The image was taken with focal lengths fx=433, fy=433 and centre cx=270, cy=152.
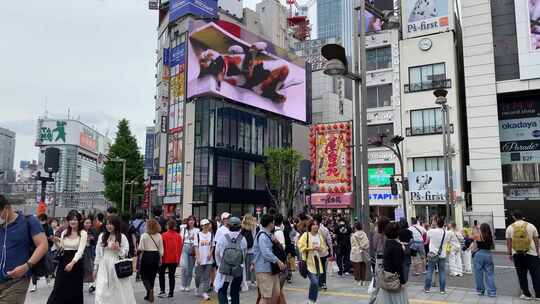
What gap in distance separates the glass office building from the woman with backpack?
35.1 m

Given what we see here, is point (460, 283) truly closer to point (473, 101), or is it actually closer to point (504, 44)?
point (473, 101)

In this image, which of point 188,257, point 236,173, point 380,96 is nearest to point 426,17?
point 380,96

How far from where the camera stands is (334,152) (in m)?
39.0

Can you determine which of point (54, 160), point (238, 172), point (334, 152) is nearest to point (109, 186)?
point (238, 172)

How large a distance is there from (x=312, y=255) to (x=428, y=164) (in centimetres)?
2758

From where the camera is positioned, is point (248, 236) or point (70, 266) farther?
point (248, 236)

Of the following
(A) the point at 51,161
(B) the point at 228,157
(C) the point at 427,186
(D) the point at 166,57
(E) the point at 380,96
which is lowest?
(C) the point at 427,186

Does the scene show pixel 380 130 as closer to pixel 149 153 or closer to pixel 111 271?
pixel 111 271

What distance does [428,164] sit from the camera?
34.2 metres

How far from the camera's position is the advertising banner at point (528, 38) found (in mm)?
31359

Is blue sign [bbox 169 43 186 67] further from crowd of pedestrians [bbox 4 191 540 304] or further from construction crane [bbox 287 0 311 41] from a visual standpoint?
crowd of pedestrians [bbox 4 191 540 304]

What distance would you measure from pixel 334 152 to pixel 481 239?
28809 millimetres

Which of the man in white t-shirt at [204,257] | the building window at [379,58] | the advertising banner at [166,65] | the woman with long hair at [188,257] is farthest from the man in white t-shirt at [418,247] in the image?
the advertising banner at [166,65]

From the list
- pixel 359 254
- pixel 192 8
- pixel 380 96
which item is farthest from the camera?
pixel 192 8
